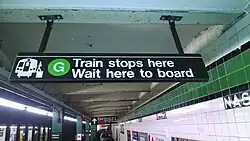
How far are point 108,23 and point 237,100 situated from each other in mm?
1406

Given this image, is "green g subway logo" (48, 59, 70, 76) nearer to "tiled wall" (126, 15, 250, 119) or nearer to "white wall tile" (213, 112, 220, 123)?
"tiled wall" (126, 15, 250, 119)

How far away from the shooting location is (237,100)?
1.99m

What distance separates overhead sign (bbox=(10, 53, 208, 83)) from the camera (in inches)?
61.3

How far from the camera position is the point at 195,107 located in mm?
2918

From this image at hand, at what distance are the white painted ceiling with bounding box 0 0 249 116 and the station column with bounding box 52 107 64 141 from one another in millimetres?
5479

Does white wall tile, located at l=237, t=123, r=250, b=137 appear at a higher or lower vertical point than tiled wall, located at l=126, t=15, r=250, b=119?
lower

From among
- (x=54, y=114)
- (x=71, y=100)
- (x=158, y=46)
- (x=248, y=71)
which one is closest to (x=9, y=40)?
(x=158, y=46)

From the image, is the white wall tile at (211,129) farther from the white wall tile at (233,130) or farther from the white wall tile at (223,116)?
the white wall tile at (233,130)

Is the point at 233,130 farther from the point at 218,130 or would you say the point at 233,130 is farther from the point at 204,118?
the point at 204,118

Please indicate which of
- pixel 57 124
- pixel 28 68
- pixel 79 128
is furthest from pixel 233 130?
pixel 79 128

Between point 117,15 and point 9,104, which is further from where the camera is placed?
point 9,104

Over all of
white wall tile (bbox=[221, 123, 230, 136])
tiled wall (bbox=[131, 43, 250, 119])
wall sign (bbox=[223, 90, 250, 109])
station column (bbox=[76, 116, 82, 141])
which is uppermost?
tiled wall (bbox=[131, 43, 250, 119])

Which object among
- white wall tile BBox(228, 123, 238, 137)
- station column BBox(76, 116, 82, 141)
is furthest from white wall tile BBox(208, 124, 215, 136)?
station column BBox(76, 116, 82, 141)

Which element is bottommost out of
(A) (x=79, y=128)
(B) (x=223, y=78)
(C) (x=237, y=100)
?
(A) (x=79, y=128)
